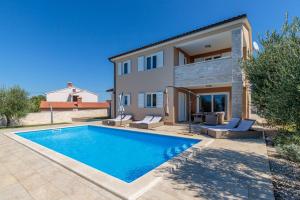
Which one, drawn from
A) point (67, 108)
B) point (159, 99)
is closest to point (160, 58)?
point (159, 99)

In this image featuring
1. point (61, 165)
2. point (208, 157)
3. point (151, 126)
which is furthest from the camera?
point (151, 126)

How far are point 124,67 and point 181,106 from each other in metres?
8.61

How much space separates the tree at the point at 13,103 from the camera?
1544 centimetres

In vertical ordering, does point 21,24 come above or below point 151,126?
above

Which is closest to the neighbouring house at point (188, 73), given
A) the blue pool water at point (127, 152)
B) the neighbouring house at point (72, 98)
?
the blue pool water at point (127, 152)

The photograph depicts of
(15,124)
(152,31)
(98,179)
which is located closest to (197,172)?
(98,179)

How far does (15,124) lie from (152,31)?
20166mm

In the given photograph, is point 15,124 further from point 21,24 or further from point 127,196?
point 127,196

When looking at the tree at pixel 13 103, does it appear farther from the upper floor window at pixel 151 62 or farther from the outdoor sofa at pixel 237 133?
the outdoor sofa at pixel 237 133

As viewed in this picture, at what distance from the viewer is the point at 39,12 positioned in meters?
18.6

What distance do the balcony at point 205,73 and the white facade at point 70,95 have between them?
38.9m

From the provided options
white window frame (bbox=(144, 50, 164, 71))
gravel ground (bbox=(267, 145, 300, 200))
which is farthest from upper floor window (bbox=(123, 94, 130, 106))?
gravel ground (bbox=(267, 145, 300, 200))

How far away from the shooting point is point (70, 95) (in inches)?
1837

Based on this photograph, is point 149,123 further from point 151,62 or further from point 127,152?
point 151,62
